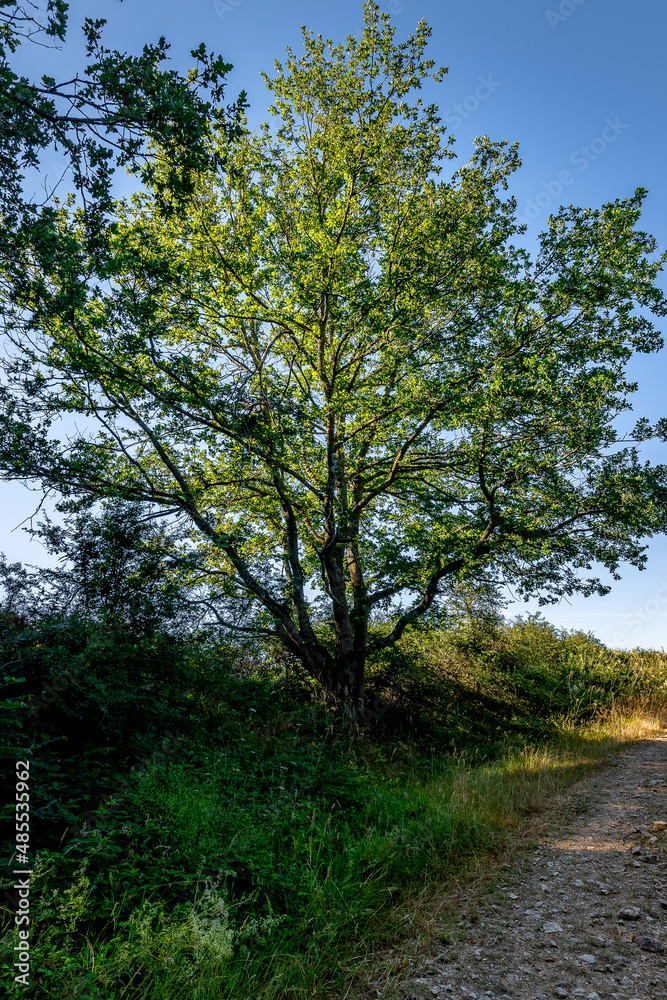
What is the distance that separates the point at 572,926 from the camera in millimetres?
3984

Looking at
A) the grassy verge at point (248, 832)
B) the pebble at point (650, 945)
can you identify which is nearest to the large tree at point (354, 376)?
the grassy verge at point (248, 832)

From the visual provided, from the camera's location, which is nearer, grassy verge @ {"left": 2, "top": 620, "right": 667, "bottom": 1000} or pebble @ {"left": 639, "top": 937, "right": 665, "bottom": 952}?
grassy verge @ {"left": 2, "top": 620, "right": 667, "bottom": 1000}

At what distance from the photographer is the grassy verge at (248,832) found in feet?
10.6

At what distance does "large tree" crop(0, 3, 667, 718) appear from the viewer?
27.3ft

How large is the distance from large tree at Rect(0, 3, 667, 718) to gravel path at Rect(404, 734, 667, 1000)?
15.2ft

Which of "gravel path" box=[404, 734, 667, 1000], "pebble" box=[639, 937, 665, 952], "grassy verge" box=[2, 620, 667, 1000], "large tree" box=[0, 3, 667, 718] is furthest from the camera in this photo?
"large tree" box=[0, 3, 667, 718]

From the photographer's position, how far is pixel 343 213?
10.0m

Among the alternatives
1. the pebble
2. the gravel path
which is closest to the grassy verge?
the gravel path

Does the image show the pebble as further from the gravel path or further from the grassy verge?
the grassy verge

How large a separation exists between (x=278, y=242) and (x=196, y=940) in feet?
35.7

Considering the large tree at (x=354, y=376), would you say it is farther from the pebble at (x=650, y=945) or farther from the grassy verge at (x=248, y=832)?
the pebble at (x=650, y=945)

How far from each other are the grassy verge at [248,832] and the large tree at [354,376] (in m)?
2.14

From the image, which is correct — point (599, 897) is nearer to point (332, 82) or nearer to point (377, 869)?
point (377, 869)

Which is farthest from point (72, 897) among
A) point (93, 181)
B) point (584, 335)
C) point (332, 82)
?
point (332, 82)
